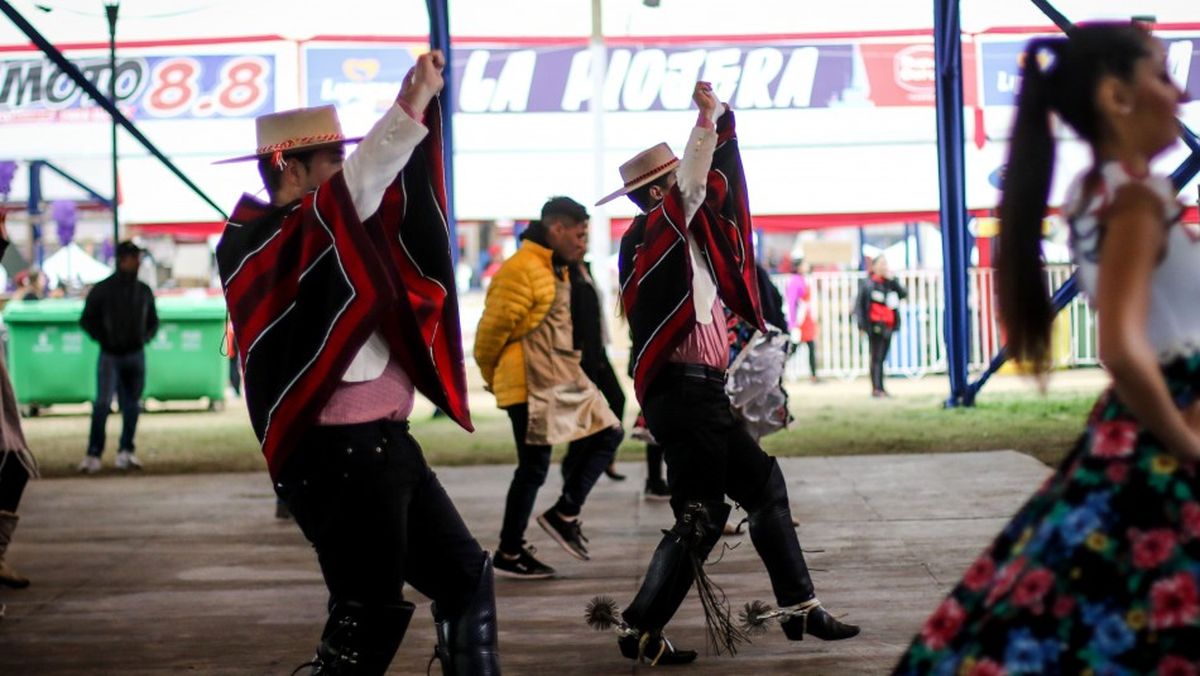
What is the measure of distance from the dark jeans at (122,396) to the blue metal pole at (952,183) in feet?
23.5

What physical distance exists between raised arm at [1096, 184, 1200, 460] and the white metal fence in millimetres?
19503

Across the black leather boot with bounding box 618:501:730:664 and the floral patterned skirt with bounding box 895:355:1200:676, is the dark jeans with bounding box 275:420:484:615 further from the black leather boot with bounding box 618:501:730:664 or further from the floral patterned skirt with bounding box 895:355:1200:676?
the black leather boot with bounding box 618:501:730:664

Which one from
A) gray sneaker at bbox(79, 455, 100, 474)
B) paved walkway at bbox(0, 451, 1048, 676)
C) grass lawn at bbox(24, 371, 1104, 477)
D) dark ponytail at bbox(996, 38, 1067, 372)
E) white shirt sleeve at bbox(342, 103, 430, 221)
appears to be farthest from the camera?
gray sneaker at bbox(79, 455, 100, 474)

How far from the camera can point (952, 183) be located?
1548 centimetres

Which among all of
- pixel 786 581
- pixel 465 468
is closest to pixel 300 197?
pixel 786 581

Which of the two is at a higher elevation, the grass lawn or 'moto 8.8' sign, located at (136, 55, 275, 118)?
'moto 8.8' sign, located at (136, 55, 275, 118)

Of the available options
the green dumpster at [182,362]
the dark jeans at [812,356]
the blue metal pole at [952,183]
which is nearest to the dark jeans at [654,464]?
the blue metal pole at [952,183]

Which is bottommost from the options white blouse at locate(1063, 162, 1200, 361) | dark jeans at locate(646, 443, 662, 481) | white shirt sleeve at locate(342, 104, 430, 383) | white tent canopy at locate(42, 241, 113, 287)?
dark jeans at locate(646, 443, 662, 481)

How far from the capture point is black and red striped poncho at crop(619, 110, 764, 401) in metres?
5.45

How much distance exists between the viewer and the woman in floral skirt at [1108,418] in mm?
2613

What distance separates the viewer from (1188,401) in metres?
2.70

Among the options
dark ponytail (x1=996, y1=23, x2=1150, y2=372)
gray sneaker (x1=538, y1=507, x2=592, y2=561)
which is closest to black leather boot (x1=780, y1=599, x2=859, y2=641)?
gray sneaker (x1=538, y1=507, x2=592, y2=561)

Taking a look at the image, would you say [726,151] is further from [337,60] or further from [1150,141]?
[337,60]

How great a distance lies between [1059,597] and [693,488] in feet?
9.26
